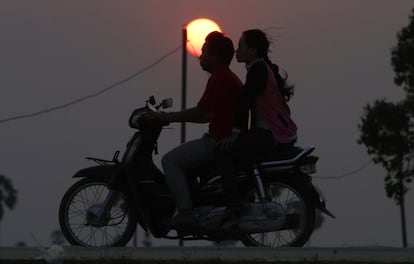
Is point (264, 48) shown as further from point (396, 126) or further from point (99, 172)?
point (396, 126)

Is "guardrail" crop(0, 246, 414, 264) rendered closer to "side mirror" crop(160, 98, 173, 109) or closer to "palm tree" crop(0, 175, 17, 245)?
"side mirror" crop(160, 98, 173, 109)

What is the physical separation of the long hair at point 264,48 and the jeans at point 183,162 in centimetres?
80

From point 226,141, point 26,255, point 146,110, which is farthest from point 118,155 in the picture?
point 26,255

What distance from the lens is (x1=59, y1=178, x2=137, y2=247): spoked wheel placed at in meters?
9.30

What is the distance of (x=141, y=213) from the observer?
9180mm

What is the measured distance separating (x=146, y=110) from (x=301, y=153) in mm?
1468

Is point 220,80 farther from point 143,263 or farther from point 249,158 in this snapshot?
point 143,263

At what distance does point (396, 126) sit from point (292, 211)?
2788 centimetres

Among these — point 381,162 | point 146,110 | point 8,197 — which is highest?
point 146,110

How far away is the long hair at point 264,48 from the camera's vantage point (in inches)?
349

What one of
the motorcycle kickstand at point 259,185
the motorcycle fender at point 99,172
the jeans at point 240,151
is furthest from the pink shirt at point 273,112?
the motorcycle fender at point 99,172

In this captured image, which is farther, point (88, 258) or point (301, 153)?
point (301, 153)

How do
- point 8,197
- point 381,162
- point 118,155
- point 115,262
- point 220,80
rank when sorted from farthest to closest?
point 8,197 < point 381,162 < point 118,155 < point 220,80 < point 115,262

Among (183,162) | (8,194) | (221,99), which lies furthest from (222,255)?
(8,194)
